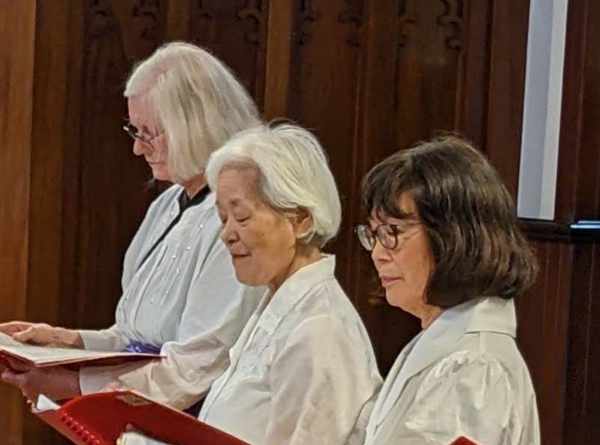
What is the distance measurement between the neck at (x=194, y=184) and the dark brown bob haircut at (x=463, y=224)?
82 centimetres

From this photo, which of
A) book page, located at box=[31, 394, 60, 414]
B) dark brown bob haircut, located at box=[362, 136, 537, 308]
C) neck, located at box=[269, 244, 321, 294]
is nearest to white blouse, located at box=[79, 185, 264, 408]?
neck, located at box=[269, 244, 321, 294]

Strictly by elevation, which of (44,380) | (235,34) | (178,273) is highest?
(235,34)

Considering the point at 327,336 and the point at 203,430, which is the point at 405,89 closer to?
the point at 327,336

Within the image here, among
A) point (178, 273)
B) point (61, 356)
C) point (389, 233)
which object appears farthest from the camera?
point (178, 273)

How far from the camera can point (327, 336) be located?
177 centimetres

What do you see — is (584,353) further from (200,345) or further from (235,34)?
(200,345)

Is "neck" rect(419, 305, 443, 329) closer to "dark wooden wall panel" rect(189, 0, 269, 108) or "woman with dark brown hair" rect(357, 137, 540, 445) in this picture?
"woman with dark brown hair" rect(357, 137, 540, 445)

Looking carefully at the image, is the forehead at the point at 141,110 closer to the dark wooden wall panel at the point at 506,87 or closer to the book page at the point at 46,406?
the book page at the point at 46,406

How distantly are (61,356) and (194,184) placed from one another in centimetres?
44

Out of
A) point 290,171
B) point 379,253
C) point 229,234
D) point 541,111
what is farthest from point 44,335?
point 541,111

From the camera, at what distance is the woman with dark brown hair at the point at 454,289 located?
1.46 metres

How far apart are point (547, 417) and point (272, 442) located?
1549mm

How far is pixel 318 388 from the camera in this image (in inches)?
68.1

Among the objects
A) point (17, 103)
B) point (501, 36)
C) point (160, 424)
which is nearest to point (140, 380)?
point (160, 424)
